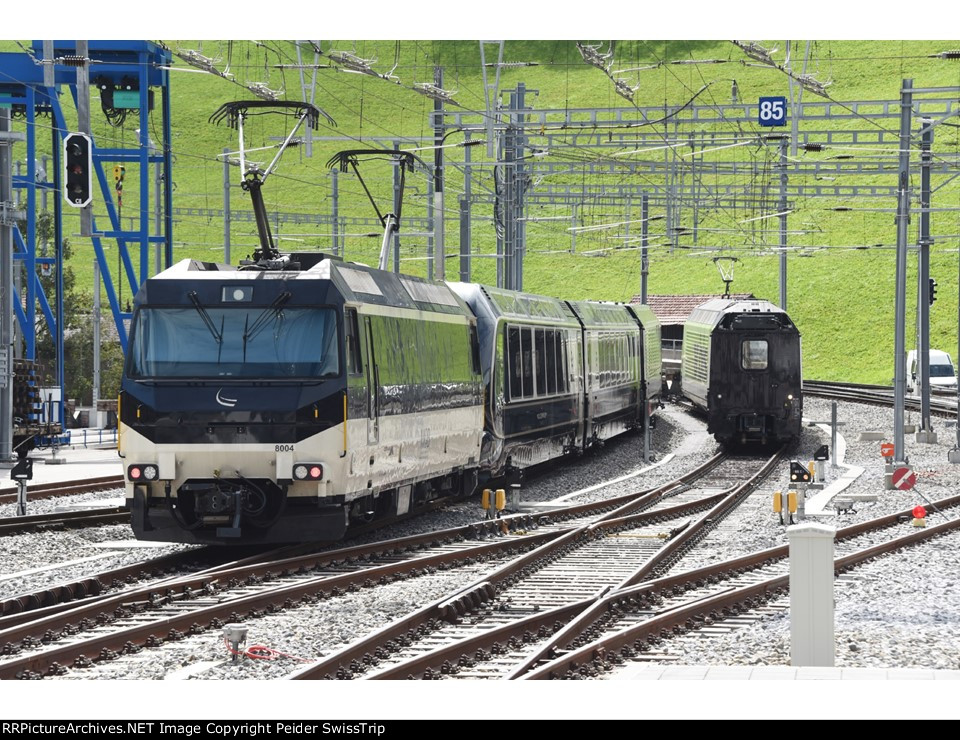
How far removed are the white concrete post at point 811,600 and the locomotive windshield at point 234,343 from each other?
6.48 meters

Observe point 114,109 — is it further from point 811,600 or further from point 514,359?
point 811,600

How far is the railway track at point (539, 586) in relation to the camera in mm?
10852

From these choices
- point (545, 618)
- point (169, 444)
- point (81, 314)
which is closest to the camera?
point (545, 618)

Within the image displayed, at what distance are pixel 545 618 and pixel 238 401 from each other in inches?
181

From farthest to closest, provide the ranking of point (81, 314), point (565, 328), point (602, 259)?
point (602, 259) < point (81, 314) < point (565, 328)

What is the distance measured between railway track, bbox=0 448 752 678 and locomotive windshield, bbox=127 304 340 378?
2.00 m

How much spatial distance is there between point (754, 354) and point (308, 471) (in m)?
20.4

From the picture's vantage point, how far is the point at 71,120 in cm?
11406

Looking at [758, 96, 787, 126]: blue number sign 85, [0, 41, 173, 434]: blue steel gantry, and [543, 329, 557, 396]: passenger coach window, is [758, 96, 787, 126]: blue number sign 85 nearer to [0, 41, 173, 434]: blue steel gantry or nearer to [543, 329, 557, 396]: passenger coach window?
[543, 329, 557, 396]: passenger coach window

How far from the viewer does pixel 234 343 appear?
1612 centimetres

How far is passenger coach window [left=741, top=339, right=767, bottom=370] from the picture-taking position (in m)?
34.5
